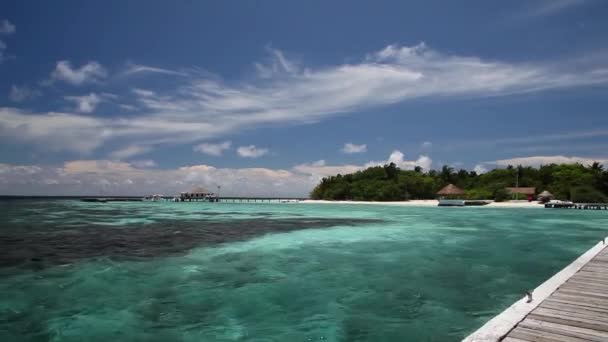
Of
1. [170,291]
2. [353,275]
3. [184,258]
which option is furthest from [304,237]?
[170,291]

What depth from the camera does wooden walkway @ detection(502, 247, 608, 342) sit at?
4387 mm

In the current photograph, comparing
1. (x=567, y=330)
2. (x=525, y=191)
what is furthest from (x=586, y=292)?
(x=525, y=191)

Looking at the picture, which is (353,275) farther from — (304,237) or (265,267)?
(304,237)

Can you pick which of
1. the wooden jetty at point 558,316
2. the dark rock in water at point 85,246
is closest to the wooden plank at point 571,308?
the wooden jetty at point 558,316

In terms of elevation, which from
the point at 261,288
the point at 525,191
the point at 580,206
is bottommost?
the point at 261,288

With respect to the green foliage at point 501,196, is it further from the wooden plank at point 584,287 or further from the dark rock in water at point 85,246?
the wooden plank at point 584,287

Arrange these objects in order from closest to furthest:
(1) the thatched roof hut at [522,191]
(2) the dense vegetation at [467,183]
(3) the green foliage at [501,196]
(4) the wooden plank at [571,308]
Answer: (4) the wooden plank at [571,308], (2) the dense vegetation at [467,183], (1) the thatched roof hut at [522,191], (3) the green foliage at [501,196]

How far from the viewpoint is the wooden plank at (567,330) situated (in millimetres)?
4359

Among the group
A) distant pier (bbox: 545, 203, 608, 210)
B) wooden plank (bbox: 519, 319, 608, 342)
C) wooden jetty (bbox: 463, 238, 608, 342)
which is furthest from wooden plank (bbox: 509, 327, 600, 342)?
distant pier (bbox: 545, 203, 608, 210)

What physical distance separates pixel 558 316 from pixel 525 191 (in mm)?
71323

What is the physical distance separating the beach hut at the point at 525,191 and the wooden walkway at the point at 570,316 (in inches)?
2652

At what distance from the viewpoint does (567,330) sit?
4582 mm

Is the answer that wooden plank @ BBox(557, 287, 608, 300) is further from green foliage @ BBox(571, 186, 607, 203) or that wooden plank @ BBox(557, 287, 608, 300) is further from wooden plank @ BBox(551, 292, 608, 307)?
green foliage @ BBox(571, 186, 607, 203)

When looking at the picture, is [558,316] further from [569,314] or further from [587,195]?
[587,195]
